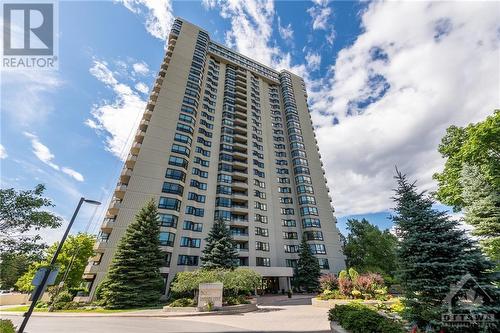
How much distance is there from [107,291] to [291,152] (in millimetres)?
45515

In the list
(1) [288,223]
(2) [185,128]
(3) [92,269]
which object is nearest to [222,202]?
(1) [288,223]

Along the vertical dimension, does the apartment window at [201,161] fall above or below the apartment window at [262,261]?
above

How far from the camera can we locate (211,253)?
33188 mm

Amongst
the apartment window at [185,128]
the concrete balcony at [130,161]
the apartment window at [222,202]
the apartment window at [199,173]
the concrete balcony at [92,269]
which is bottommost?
the concrete balcony at [92,269]

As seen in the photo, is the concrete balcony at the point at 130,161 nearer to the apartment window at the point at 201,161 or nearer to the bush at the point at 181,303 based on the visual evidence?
the apartment window at the point at 201,161

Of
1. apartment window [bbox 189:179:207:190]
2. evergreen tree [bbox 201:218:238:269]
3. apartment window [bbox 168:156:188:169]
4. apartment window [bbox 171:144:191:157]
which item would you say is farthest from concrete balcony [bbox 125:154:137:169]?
evergreen tree [bbox 201:218:238:269]

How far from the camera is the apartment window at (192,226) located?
38484mm

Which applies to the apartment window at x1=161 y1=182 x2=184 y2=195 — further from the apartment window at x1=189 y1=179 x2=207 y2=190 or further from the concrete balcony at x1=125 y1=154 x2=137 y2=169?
the concrete balcony at x1=125 y1=154 x2=137 y2=169

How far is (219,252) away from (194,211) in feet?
33.3

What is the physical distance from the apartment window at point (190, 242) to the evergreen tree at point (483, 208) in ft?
109

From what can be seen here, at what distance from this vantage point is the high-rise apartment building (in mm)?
36719

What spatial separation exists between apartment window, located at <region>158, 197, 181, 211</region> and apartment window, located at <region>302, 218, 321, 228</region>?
2581 cm

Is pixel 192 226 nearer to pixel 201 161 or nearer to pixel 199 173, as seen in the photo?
pixel 199 173

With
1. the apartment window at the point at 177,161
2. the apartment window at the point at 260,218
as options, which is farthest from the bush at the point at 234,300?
the apartment window at the point at 177,161
